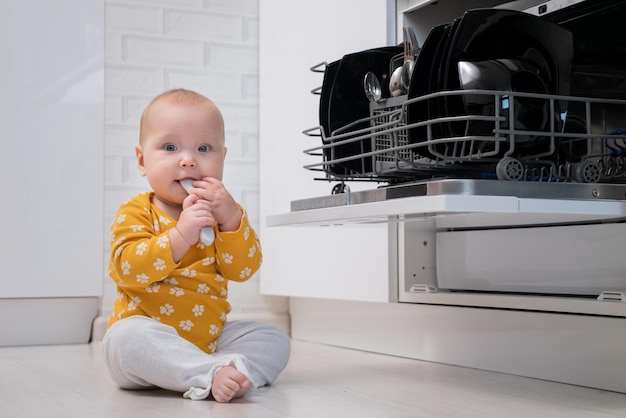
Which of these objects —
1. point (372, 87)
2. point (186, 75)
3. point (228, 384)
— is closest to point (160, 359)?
point (228, 384)

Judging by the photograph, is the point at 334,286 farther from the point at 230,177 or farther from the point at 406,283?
the point at 230,177

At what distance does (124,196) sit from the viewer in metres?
2.40

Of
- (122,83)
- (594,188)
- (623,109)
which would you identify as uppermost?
(122,83)

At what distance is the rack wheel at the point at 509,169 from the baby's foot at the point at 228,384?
0.49 meters

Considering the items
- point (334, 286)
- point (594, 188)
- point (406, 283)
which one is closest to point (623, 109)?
point (594, 188)

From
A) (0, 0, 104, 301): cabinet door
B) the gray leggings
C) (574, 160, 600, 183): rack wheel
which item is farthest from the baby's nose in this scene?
(0, 0, 104, 301): cabinet door

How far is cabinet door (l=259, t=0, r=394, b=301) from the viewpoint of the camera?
6.37ft

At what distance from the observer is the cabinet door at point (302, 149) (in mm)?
1942

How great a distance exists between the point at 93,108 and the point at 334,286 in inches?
31.5

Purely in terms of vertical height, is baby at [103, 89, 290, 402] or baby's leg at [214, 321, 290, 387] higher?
baby at [103, 89, 290, 402]

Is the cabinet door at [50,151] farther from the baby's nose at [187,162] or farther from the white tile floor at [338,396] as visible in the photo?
the baby's nose at [187,162]

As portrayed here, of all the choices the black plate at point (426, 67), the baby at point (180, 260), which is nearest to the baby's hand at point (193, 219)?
the baby at point (180, 260)

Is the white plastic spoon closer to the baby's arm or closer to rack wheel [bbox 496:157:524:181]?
the baby's arm

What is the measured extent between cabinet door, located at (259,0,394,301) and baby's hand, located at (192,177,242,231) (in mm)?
431
